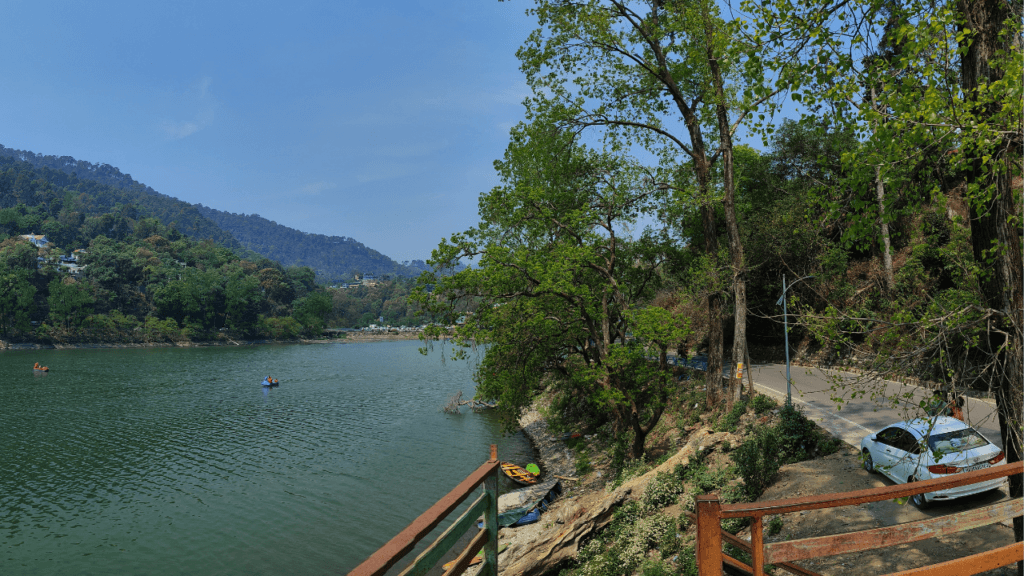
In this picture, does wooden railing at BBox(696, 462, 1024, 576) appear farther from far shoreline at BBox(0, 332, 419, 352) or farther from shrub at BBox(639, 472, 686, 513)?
far shoreline at BBox(0, 332, 419, 352)

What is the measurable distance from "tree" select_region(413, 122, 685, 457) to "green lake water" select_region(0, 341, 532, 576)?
25.6 feet

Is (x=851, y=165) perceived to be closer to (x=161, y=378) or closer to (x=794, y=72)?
(x=794, y=72)

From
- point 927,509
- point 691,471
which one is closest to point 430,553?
point 927,509

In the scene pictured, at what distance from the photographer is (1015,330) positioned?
6105 mm

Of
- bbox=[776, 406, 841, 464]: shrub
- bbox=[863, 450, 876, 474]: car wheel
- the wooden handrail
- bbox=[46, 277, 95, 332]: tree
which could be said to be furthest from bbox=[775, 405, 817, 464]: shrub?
bbox=[46, 277, 95, 332]: tree

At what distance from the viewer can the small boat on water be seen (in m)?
23.4

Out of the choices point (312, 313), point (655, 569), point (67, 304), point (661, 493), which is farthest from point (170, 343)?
point (655, 569)

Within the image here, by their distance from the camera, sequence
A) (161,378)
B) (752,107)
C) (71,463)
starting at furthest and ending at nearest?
(161,378), (71,463), (752,107)

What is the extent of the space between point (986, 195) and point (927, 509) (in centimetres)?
791

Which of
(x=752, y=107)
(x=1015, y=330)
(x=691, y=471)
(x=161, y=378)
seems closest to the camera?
(x=1015, y=330)

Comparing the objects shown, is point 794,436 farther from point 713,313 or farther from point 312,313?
point 312,313

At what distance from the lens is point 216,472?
27.8m

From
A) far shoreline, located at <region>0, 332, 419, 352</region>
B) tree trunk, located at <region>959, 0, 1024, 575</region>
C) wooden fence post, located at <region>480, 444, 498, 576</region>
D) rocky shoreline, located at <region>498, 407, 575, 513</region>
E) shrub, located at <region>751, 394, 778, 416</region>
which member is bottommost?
rocky shoreline, located at <region>498, 407, 575, 513</region>

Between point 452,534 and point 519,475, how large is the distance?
21141mm
